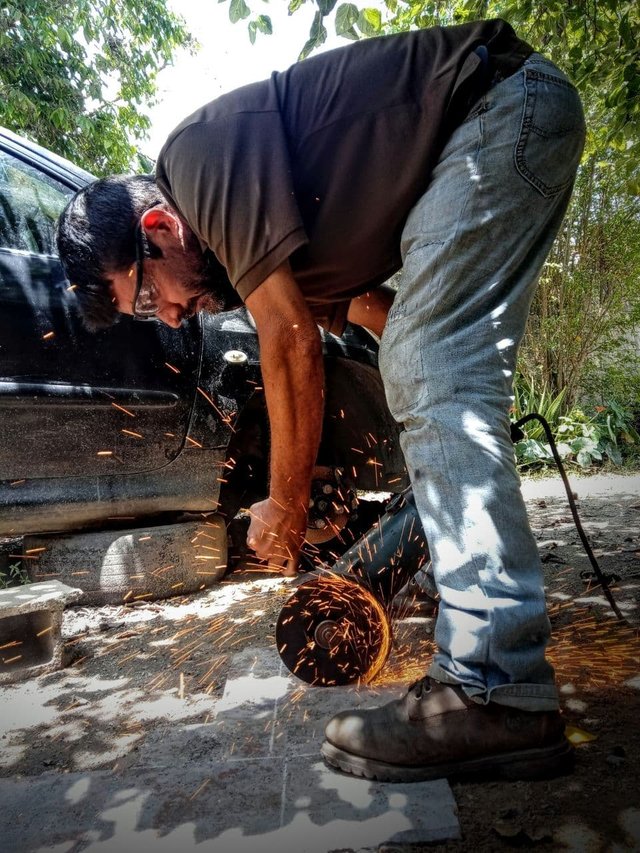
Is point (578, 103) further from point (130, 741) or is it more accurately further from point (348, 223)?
point (130, 741)

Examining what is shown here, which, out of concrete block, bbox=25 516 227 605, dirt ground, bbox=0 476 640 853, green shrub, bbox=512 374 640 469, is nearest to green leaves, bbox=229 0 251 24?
concrete block, bbox=25 516 227 605

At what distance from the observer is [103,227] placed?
183cm

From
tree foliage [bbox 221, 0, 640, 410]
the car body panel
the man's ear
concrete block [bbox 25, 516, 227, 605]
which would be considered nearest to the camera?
the man's ear

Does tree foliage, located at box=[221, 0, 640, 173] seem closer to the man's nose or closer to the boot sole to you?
the man's nose

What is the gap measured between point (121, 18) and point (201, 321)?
8.51 m

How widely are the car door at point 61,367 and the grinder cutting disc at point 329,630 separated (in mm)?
1435

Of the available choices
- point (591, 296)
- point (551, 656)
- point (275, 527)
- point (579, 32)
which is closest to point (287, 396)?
point (275, 527)

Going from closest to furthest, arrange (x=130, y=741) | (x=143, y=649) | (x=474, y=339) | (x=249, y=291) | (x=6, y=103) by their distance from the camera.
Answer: (x=474, y=339) → (x=249, y=291) → (x=130, y=741) → (x=143, y=649) → (x=6, y=103)

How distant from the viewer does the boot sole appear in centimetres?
141

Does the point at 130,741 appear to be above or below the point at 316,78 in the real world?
below

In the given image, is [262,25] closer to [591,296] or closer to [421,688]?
[421,688]

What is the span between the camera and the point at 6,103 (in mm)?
7891

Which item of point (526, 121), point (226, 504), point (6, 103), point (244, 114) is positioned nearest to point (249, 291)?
point (244, 114)

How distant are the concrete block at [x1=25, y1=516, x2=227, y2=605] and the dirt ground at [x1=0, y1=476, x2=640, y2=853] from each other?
0.10 metres
